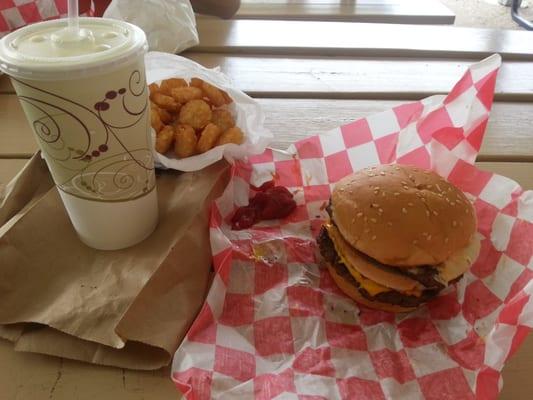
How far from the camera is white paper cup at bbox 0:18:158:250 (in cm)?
66

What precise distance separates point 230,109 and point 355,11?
1500mm

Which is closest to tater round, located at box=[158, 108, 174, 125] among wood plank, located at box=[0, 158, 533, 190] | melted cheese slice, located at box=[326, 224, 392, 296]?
wood plank, located at box=[0, 158, 533, 190]

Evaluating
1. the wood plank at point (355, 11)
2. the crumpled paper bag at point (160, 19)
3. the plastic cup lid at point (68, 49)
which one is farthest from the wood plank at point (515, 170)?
the wood plank at point (355, 11)

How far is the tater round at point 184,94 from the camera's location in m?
1.03

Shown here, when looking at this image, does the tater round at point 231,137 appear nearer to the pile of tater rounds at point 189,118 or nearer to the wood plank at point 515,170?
the pile of tater rounds at point 189,118

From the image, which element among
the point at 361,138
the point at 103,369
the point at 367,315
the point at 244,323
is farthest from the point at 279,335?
the point at 361,138

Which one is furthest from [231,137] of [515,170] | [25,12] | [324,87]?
[25,12]

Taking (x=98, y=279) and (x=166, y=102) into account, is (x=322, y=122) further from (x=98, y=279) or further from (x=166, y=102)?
(x=98, y=279)

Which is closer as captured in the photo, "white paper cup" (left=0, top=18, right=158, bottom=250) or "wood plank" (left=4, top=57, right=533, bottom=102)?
"white paper cup" (left=0, top=18, right=158, bottom=250)

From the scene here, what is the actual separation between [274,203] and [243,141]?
0.50ft

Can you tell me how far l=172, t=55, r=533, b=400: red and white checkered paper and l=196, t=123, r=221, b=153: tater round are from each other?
0.31 ft

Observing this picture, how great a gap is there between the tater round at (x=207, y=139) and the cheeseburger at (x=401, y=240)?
0.97 ft

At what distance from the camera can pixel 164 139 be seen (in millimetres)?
980

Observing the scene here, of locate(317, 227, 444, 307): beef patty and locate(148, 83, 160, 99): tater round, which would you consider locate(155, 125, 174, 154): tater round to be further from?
locate(317, 227, 444, 307): beef patty
